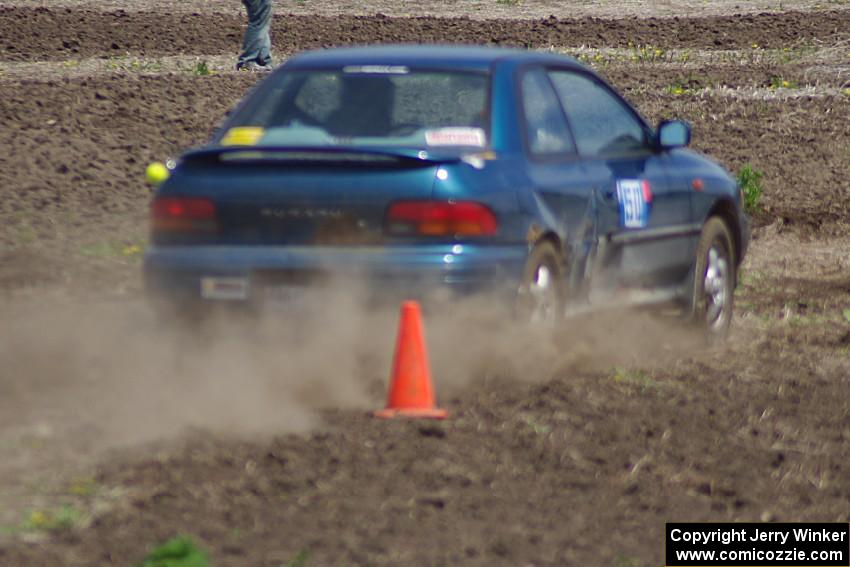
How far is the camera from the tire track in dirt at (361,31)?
26.0m

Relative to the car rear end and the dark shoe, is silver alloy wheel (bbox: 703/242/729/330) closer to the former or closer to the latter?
the car rear end

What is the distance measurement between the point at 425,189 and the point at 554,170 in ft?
2.95

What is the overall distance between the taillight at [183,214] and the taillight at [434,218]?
84cm

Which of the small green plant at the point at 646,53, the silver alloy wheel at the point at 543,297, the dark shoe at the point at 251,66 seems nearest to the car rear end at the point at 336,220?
the silver alloy wheel at the point at 543,297

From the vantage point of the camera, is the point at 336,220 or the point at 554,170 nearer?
the point at 336,220

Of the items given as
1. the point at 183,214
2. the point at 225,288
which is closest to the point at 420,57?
the point at 183,214

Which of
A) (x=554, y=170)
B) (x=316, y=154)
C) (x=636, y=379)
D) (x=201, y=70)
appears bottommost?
(x=201, y=70)

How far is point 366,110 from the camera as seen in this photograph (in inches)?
324

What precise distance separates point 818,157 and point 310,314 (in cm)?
1059

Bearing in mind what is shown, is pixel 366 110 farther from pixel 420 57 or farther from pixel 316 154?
pixel 316 154

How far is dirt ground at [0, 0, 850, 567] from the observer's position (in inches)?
227

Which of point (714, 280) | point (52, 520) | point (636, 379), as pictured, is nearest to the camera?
point (52, 520)

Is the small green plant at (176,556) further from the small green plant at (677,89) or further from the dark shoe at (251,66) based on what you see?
the dark shoe at (251,66)

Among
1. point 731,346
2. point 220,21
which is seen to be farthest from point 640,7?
point 731,346
